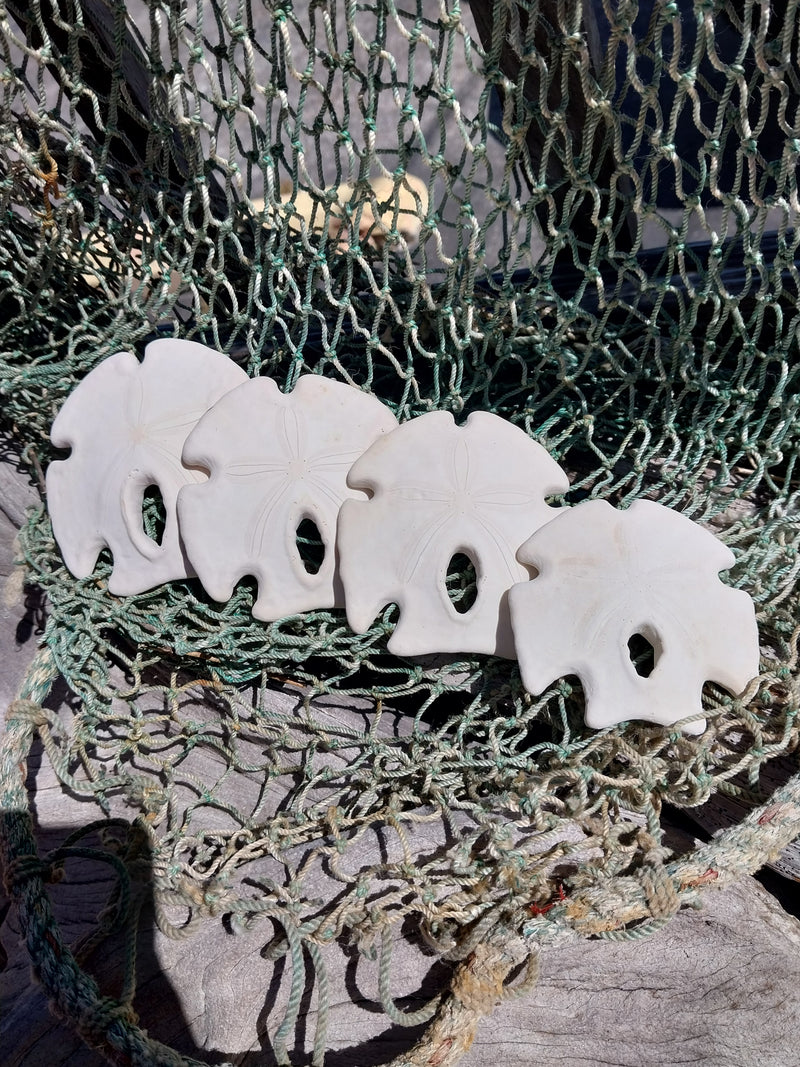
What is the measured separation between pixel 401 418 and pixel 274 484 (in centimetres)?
29

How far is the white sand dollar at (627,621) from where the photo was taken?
126 cm

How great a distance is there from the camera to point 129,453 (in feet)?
4.82

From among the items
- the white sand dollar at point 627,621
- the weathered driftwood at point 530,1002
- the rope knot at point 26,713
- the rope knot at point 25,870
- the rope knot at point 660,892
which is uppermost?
the white sand dollar at point 627,621

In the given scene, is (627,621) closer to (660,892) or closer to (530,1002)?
(660,892)

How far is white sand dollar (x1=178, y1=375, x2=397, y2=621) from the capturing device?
4.61 ft

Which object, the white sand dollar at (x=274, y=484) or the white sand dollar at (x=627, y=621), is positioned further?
the white sand dollar at (x=274, y=484)

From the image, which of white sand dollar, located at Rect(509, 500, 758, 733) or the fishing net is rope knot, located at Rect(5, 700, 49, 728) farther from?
white sand dollar, located at Rect(509, 500, 758, 733)

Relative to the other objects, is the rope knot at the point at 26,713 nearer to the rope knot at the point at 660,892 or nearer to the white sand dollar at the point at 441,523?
the white sand dollar at the point at 441,523

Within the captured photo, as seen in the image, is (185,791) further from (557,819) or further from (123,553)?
(557,819)

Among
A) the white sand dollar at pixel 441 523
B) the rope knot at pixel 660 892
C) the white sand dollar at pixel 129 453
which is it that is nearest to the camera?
the rope knot at pixel 660 892

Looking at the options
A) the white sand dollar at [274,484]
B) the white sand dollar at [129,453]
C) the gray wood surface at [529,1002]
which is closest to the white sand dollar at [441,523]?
the white sand dollar at [274,484]

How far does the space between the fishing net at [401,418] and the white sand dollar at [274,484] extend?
0.07 m

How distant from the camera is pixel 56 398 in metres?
1.64

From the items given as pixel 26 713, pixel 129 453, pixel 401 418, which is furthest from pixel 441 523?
pixel 26 713
